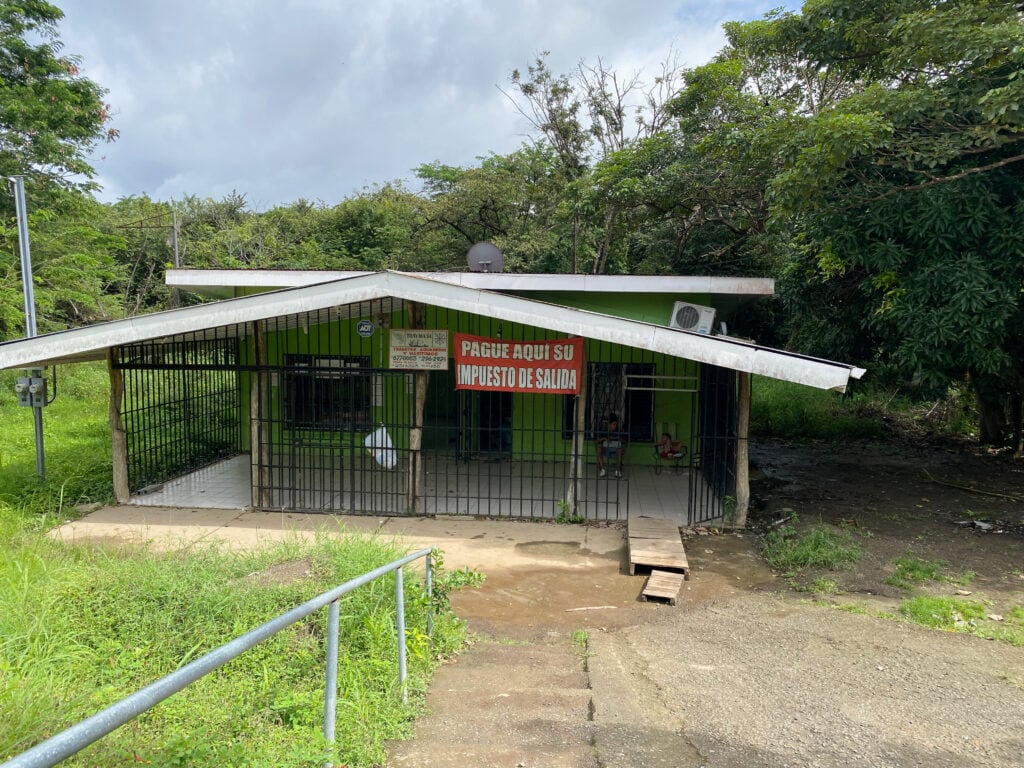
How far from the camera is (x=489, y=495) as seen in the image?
30.6 ft

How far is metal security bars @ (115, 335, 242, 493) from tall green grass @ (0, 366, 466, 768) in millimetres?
3730

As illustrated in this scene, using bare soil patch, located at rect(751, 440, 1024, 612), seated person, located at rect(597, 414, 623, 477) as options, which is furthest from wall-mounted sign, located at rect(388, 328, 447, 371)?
bare soil patch, located at rect(751, 440, 1024, 612)

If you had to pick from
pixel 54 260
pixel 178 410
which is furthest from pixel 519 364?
pixel 54 260

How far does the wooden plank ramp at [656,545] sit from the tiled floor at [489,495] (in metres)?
0.89

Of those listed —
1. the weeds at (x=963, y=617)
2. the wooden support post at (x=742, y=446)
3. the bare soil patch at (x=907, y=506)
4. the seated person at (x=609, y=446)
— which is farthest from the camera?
the seated person at (x=609, y=446)

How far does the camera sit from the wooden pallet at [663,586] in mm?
6199

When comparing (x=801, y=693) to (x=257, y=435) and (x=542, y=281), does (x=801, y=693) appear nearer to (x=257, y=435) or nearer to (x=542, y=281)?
(x=542, y=281)

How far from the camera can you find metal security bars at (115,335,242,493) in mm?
9680

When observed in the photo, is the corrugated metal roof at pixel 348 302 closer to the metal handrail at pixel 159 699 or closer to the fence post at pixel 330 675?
the metal handrail at pixel 159 699

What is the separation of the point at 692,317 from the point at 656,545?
4478 millimetres

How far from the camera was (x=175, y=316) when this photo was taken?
25.9 feet

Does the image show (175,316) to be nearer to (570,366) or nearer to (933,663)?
(570,366)

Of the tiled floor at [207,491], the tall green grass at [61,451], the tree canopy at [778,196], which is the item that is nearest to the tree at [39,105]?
the tree canopy at [778,196]

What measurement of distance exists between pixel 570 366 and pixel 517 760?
19.9 feet
